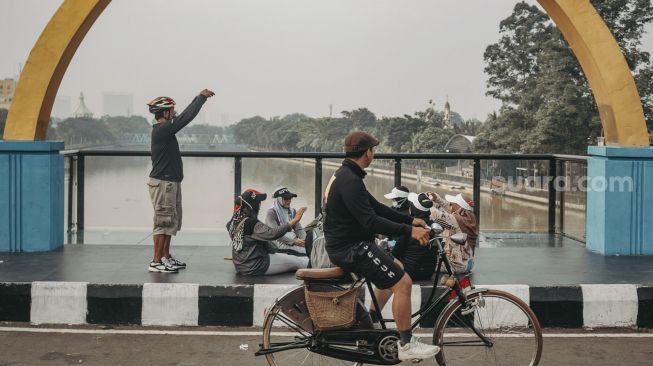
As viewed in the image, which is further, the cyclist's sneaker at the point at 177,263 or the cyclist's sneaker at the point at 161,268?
the cyclist's sneaker at the point at 177,263

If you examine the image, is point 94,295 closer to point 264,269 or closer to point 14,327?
point 14,327

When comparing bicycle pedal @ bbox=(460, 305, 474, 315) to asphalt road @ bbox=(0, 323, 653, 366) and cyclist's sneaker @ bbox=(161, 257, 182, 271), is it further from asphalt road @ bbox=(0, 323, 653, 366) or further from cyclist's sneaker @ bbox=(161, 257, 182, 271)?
cyclist's sneaker @ bbox=(161, 257, 182, 271)

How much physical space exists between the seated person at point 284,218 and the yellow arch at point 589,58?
8.73ft

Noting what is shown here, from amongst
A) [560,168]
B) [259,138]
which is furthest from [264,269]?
[259,138]

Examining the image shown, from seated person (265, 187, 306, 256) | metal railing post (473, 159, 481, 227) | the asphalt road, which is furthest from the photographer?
metal railing post (473, 159, 481, 227)

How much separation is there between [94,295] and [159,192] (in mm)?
1244

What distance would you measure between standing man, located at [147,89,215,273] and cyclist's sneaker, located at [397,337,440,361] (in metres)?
3.37

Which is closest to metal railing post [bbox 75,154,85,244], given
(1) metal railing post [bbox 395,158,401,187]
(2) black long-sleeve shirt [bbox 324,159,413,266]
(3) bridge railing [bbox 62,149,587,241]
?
(3) bridge railing [bbox 62,149,587,241]

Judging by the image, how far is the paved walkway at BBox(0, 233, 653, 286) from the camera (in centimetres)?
715

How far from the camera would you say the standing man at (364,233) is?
4734mm

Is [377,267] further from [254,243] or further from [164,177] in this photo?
[164,177]

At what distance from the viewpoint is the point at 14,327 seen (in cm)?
650

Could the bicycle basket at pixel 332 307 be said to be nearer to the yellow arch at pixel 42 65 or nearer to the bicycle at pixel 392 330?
the bicycle at pixel 392 330

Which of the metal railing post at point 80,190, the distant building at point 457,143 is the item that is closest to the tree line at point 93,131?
the distant building at point 457,143
